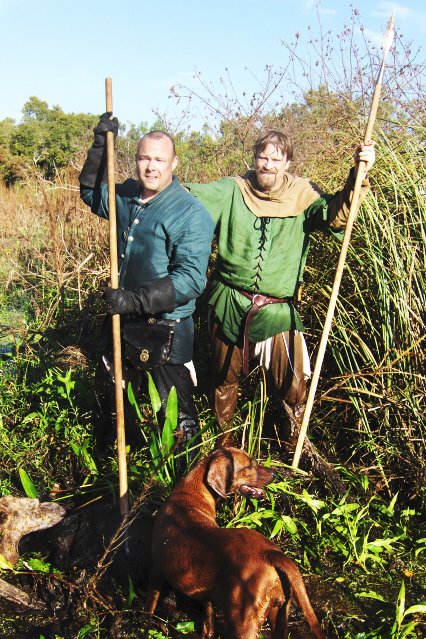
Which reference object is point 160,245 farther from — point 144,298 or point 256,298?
point 256,298

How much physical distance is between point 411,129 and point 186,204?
74.9 inches

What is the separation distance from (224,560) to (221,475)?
1.60 ft

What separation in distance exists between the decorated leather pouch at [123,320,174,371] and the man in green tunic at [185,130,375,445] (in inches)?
20.8

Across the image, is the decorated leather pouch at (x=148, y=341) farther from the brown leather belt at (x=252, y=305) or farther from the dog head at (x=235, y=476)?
the dog head at (x=235, y=476)

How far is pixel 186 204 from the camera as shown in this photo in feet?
12.5

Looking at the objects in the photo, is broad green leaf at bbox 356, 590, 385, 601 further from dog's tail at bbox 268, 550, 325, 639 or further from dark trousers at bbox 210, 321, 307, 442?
dark trousers at bbox 210, 321, 307, 442

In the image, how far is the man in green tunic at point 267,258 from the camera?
161 inches

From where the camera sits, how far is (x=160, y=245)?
3.84 metres

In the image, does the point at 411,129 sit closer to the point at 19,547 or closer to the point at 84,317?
the point at 84,317

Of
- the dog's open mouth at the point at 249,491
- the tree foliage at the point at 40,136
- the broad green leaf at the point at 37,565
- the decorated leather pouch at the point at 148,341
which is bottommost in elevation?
the broad green leaf at the point at 37,565

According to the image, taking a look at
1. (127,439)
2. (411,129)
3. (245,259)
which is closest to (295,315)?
(245,259)

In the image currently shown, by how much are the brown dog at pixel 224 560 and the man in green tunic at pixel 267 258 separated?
987 millimetres

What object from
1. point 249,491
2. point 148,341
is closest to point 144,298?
point 148,341

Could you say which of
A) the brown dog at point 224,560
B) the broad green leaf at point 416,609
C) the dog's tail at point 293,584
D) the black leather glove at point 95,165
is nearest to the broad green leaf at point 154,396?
the brown dog at point 224,560
